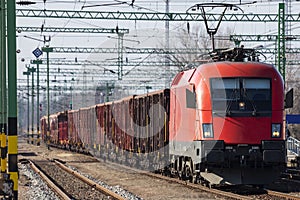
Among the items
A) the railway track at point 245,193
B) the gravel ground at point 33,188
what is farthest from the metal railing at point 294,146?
the railway track at point 245,193

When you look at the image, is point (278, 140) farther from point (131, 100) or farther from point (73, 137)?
point (73, 137)

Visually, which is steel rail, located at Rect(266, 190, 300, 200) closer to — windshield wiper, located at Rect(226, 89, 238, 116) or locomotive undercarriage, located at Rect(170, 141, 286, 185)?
locomotive undercarriage, located at Rect(170, 141, 286, 185)

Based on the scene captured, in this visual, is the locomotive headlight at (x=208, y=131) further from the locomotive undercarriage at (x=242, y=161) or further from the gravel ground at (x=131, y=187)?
the gravel ground at (x=131, y=187)

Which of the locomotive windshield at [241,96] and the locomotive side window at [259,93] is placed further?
the locomotive side window at [259,93]

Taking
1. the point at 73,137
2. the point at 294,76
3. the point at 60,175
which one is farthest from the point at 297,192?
the point at 294,76

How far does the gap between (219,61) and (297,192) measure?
165 inches

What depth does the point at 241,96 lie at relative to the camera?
17.0 m

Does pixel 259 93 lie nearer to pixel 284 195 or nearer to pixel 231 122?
pixel 231 122

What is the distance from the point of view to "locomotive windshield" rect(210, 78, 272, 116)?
16.9 metres

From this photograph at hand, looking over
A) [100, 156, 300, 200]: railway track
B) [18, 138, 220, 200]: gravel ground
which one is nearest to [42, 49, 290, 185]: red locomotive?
[100, 156, 300, 200]: railway track

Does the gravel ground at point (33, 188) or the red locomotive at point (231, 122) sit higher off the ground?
the red locomotive at point (231, 122)

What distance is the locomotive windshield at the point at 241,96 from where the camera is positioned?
55.4ft

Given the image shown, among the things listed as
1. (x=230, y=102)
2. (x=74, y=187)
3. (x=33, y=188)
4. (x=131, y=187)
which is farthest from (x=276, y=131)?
(x=33, y=188)

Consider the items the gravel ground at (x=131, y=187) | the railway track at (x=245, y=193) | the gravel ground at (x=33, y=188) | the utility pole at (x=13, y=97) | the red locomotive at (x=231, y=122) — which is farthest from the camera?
the gravel ground at (x=33, y=188)
